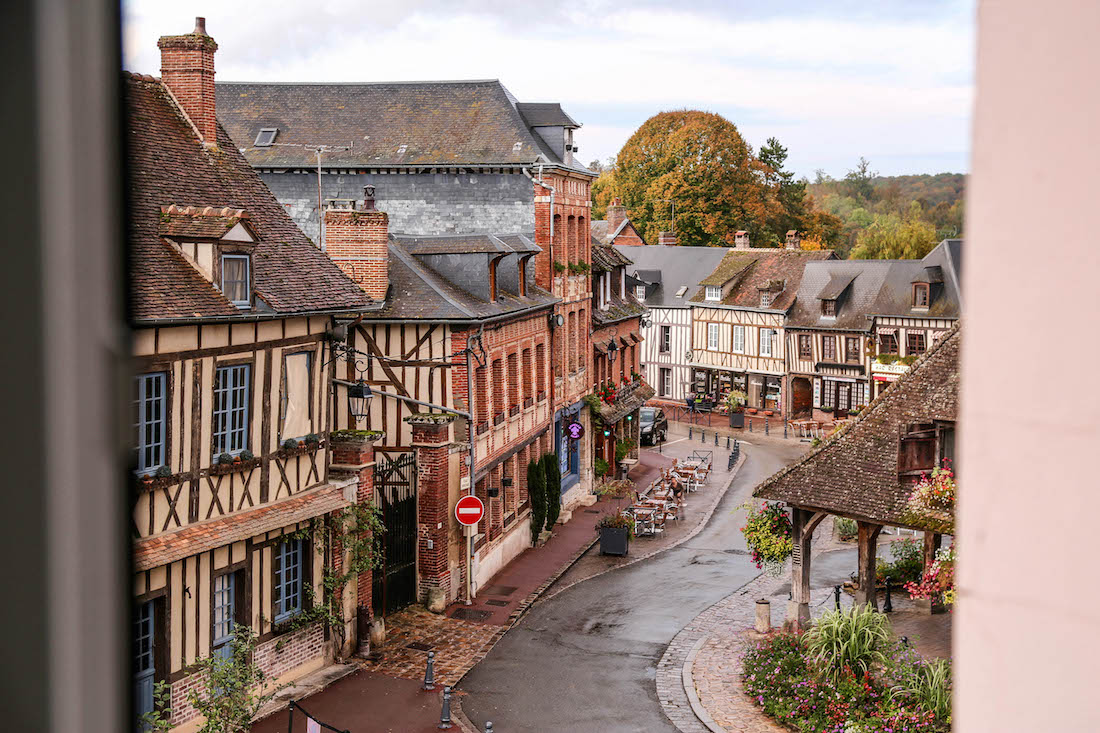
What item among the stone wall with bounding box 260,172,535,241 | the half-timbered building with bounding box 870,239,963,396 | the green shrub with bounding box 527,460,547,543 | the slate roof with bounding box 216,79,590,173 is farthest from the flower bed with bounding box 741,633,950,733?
the half-timbered building with bounding box 870,239,963,396

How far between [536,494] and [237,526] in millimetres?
11535

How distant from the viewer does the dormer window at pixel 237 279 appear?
1300 cm

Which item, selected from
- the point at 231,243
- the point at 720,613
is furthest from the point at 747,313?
the point at 231,243

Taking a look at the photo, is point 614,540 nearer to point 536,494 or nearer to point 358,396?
point 536,494

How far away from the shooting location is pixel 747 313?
4362cm

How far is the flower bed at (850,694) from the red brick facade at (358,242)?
8.97 meters

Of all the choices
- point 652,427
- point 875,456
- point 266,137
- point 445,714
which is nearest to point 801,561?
point 875,456

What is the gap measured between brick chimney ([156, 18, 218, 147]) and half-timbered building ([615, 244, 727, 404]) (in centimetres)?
3143

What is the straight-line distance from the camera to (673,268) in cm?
4825

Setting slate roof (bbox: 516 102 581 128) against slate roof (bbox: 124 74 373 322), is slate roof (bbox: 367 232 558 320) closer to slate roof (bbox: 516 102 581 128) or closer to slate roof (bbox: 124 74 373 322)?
slate roof (bbox: 124 74 373 322)

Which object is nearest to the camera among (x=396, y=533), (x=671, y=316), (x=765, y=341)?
(x=396, y=533)
